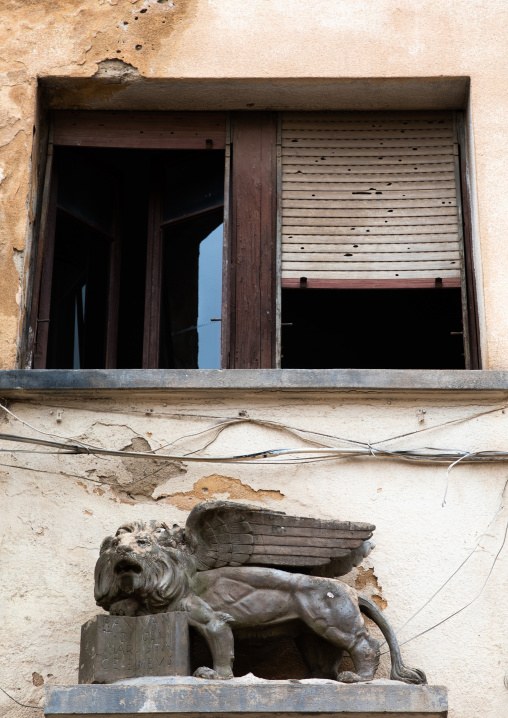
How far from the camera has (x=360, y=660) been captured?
15.0 ft

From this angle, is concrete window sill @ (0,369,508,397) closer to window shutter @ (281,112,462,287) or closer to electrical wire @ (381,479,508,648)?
electrical wire @ (381,479,508,648)

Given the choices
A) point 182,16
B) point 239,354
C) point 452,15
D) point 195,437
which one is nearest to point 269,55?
point 182,16

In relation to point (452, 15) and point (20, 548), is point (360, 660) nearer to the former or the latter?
point (20, 548)

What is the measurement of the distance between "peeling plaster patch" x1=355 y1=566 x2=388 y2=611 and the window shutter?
5.54ft

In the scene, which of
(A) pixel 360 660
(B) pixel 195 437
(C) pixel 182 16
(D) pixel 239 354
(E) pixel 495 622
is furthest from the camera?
(C) pixel 182 16

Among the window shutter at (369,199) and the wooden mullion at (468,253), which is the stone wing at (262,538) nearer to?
the wooden mullion at (468,253)

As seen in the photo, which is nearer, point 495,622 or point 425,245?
point 495,622

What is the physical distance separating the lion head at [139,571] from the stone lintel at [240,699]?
37cm

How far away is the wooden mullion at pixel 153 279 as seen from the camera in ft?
20.7

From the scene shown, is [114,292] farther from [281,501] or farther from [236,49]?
[281,501]

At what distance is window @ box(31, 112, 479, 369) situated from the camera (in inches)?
237

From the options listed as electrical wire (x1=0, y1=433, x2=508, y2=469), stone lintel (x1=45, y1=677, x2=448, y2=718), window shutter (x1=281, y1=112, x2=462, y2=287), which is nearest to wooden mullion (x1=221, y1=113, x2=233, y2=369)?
window shutter (x1=281, y1=112, x2=462, y2=287)

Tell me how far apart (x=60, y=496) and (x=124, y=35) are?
2755 mm

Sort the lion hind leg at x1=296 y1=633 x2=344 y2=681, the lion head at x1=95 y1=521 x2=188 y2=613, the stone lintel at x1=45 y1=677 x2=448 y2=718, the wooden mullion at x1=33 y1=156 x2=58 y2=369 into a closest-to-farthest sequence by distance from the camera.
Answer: the stone lintel at x1=45 y1=677 x2=448 y2=718
the lion head at x1=95 y1=521 x2=188 y2=613
the lion hind leg at x1=296 y1=633 x2=344 y2=681
the wooden mullion at x1=33 y1=156 x2=58 y2=369
